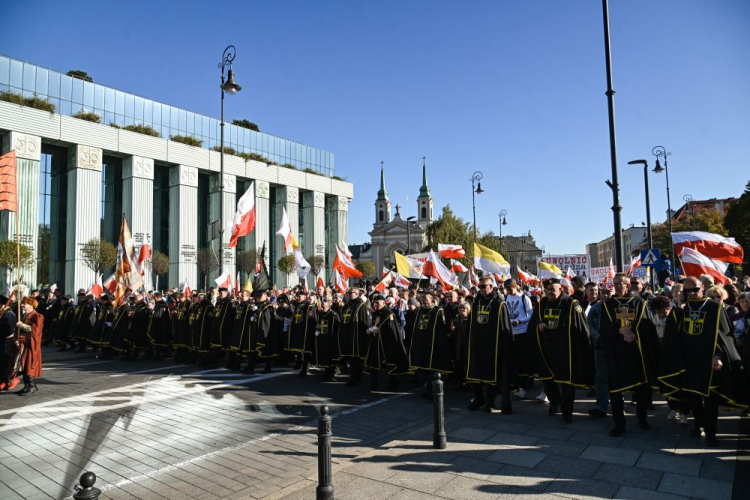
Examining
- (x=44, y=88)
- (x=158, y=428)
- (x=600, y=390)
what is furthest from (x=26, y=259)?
(x=600, y=390)

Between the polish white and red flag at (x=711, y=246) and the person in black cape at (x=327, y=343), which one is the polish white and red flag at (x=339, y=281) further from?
the polish white and red flag at (x=711, y=246)

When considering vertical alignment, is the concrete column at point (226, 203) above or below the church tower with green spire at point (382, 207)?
below

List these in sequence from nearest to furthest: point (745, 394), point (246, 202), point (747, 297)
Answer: point (745, 394)
point (747, 297)
point (246, 202)

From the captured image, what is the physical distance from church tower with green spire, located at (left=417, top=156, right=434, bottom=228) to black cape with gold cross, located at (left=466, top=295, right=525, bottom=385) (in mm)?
106605

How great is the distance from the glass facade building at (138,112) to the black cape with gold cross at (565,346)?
43154mm

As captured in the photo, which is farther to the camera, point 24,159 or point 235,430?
point 24,159

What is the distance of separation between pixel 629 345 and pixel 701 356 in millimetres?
860

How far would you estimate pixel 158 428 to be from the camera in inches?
284

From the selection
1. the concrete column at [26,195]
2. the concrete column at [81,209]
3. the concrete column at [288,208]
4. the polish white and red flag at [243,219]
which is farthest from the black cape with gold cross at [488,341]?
the concrete column at [288,208]

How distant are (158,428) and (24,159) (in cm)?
3592

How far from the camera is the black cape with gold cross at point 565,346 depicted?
7000mm

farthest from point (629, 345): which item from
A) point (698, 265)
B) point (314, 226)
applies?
point (314, 226)

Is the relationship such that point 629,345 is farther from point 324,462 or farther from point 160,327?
point 160,327

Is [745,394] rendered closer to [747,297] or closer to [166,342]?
[747,297]
